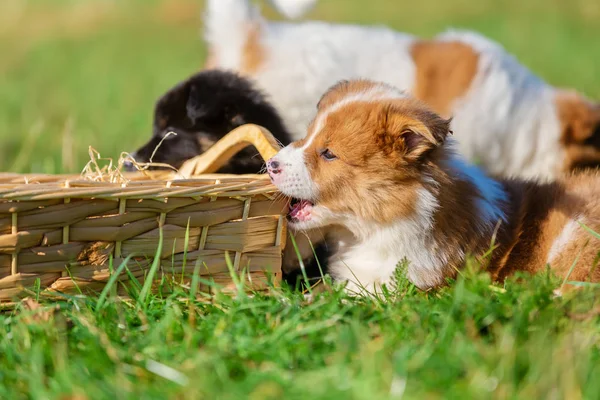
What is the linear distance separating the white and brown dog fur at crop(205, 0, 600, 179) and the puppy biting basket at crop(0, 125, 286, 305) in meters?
1.74

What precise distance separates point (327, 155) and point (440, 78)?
2.24m

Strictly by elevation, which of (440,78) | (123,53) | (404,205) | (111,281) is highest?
(440,78)

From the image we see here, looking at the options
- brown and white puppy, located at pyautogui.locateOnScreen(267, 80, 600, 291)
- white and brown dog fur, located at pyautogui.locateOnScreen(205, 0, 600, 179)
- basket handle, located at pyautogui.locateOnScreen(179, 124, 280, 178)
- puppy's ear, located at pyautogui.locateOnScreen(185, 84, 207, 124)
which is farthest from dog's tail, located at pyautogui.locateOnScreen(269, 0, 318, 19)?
brown and white puppy, located at pyautogui.locateOnScreen(267, 80, 600, 291)

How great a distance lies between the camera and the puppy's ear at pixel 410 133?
2.70 meters

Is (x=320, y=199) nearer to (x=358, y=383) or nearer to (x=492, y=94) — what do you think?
(x=358, y=383)

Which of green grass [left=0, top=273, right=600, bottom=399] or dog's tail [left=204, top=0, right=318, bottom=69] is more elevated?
dog's tail [left=204, top=0, right=318, bottom=69]

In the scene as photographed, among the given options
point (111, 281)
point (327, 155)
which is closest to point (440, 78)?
point (327, 155)

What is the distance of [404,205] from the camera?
278 cm

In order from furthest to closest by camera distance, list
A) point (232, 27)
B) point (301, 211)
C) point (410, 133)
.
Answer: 1. point (232, 27)
2. point (301, 211)
3. point (410, 133)

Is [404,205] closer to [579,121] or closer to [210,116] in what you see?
[210,116]

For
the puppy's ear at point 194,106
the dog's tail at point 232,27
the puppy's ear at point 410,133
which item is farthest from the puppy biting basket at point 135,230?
the dog's tail at point 232,27

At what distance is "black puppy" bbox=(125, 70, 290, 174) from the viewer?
3660 millimetres

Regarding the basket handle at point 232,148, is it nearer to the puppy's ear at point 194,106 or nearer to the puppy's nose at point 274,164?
the puppy's nose at point 274,164

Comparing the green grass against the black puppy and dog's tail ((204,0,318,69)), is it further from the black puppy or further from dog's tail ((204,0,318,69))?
dog's tail ((204,0,318,69))
